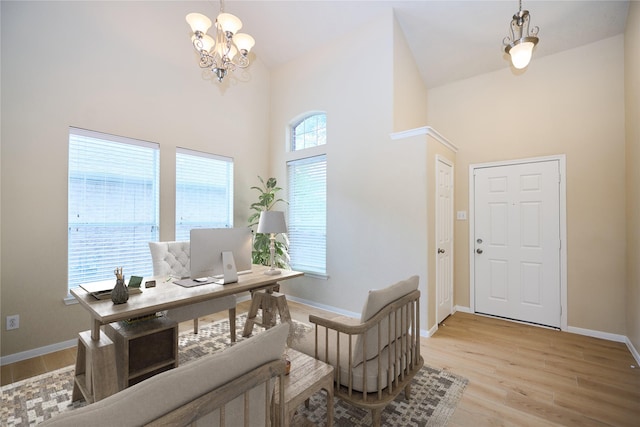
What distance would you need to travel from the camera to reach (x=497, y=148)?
3.81m

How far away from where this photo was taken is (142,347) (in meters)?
2.06

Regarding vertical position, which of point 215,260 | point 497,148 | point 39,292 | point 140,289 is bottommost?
point 39,292

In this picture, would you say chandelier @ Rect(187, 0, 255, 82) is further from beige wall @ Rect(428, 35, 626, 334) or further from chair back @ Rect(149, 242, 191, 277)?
beige wall @ Rect(428, 35, 626, 334)

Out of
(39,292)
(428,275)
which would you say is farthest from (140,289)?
(428,275)

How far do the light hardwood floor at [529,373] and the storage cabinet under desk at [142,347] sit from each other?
3.83ft

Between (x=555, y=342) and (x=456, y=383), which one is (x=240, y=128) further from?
(x=555, y=342)

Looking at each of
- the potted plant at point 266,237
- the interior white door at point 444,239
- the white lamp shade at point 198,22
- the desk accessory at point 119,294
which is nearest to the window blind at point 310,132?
the potted plant at point 266,237

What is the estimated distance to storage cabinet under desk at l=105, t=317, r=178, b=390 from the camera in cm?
190

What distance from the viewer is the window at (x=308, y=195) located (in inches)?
168

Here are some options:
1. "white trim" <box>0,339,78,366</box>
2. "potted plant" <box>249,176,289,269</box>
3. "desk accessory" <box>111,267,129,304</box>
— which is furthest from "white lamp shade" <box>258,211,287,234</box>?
"white trim" <box>0,339,78,366</box>

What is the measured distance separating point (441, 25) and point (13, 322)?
217 inches

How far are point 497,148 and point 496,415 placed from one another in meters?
3.15

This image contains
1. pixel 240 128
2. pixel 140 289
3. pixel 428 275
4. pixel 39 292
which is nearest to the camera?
pixel 140 289

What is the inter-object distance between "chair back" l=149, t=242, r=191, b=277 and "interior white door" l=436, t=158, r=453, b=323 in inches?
113
